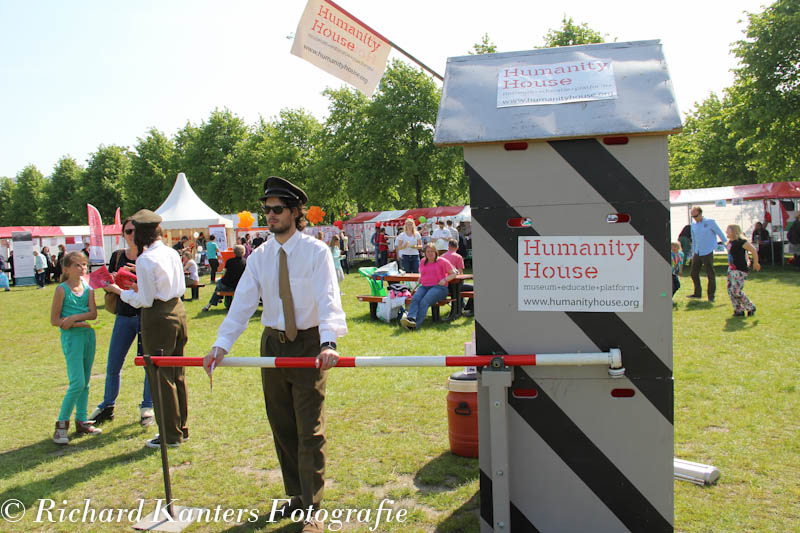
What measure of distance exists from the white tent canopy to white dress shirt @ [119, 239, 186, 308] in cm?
2145

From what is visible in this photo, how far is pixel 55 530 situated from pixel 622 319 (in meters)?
3.91

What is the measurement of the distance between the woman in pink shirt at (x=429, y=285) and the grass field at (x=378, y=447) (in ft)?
5.32

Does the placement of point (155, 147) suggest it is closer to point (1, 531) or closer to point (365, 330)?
point (365, 330)

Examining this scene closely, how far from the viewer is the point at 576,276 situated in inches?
113

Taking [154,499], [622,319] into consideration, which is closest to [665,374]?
[622,319]

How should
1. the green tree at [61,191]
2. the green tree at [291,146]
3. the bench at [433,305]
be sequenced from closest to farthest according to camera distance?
1. the bench at [433,305]
2. the green tree at [291,146]
3. the green tree at [61,191]

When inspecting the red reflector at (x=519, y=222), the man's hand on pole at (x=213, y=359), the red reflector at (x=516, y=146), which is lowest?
the man's hand on pole at (x=213, y=359)

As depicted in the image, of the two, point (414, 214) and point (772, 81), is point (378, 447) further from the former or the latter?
point (414, 214)

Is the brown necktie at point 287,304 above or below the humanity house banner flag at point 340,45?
below

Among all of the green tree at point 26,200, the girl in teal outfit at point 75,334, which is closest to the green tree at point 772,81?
the girl in teal outfit at point 75,334

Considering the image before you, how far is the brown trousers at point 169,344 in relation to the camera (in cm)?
503

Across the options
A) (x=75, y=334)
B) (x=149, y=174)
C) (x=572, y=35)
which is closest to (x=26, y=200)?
(x=149, y=174)

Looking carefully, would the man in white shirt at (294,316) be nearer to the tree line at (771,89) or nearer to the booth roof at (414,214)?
the booth roof at (414,214)

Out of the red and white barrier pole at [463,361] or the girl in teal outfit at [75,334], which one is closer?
the red and white barrier pole at [463,361]
